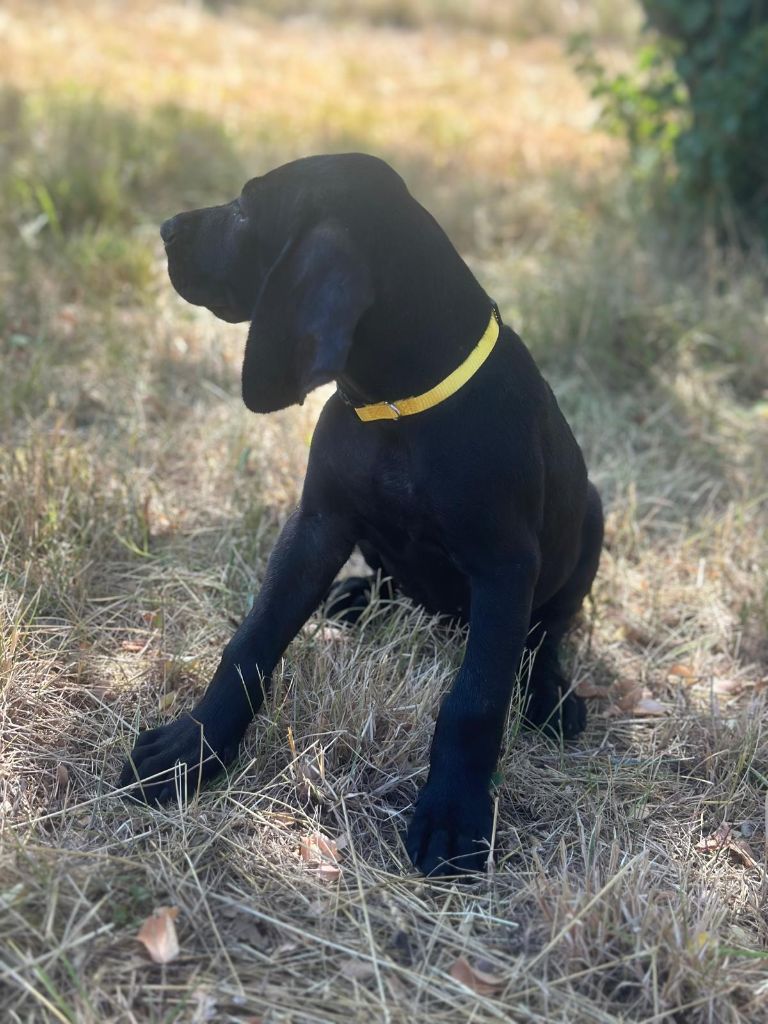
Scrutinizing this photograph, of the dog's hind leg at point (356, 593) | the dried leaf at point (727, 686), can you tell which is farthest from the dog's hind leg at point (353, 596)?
the dried leaf at point (727, 686)

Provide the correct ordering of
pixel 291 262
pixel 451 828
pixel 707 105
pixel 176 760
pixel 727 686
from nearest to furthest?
pixel 291 262
pixel 451 828
pixel 176 760
pixel 727 686
pixel 707 105

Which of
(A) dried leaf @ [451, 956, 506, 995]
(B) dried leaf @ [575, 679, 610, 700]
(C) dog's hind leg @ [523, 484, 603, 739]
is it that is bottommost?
(B) dried leaf @ [575, 679, 610, 700]

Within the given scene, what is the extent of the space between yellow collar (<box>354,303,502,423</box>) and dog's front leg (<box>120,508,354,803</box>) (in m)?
0.31

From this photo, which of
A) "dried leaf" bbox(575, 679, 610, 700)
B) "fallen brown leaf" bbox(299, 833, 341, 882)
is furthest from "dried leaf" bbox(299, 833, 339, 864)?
"dried leaf" bbox(575, 679, 610, 700)

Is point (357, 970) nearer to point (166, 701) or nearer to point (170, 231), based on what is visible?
point (166, 701)

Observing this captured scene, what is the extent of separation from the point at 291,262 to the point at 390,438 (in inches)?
17.1

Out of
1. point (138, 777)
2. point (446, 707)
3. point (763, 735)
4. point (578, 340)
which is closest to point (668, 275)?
point (578, 340)

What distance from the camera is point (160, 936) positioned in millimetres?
2072

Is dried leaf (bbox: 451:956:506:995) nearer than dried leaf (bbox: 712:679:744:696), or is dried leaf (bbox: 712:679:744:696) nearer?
dried leaf (bbox: 451:956:506:995)

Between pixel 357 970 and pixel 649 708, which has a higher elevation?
pixel 357 970

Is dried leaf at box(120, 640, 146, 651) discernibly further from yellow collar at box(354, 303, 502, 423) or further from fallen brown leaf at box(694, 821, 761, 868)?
fallen brown leaf at box(694, 821, 761, 868)

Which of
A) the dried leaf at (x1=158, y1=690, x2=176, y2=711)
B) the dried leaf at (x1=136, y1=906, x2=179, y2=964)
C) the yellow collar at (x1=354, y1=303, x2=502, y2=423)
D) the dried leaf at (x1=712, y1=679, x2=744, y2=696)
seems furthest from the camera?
the dried leaf at (x1=712, y1=679, x2=744, y2=696)

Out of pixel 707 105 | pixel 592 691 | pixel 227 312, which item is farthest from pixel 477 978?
pixel 707 105

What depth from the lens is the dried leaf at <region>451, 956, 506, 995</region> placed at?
209cm
